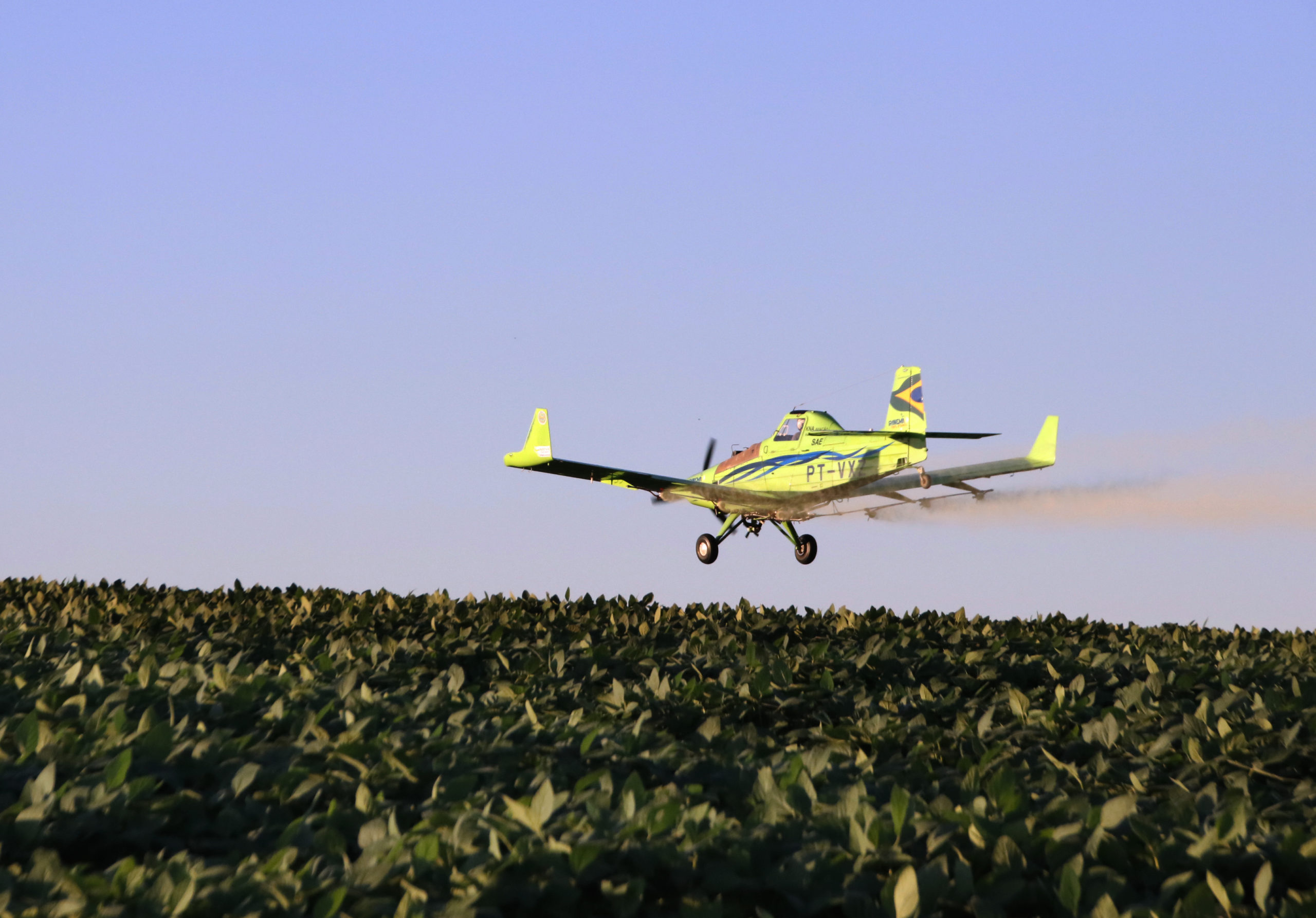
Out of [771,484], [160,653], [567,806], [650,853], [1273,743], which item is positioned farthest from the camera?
[771,484]

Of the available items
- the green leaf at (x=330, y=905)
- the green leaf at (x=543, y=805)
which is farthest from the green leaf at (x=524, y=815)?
the green leaf at (x=330, y=905)

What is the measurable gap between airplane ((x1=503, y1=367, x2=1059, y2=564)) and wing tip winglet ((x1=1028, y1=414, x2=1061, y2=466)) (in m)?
0.01

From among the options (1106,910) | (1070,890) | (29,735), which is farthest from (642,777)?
(29,735)

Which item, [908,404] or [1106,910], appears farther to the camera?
[908,404]

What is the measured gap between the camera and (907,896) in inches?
187

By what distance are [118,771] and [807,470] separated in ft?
71.5

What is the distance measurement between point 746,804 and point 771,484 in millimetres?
21973

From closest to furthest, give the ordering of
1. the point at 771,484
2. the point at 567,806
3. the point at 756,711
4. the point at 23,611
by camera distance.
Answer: the point at 567,806 < the point at 756,711 < the point at 23,611 < the point at 771,484

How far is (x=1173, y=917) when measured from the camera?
4.91m

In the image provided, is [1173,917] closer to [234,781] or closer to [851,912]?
[851,912]

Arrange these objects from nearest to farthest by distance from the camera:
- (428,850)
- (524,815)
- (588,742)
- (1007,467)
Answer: (428,850)
(524,815)
(588,742)
(1007,467)

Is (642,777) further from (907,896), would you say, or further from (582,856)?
(907,896)

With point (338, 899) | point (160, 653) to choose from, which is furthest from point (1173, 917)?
point (160, 653)

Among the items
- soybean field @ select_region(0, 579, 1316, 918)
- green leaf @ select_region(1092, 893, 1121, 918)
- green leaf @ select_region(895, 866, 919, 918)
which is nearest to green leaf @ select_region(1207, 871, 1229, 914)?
soybean field @ select_region(0, 579, 1316, 918)
